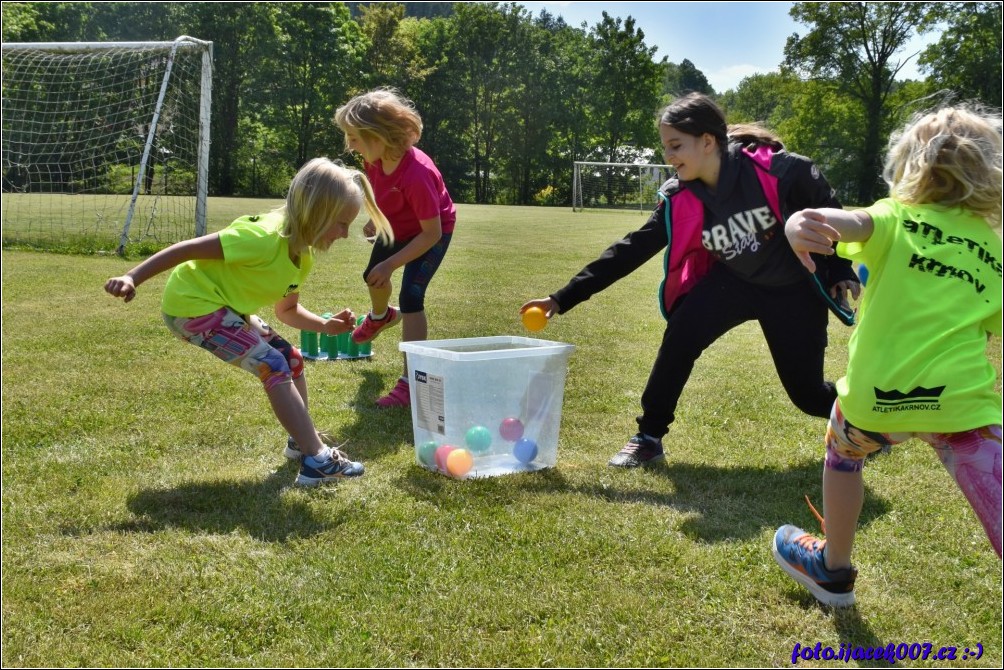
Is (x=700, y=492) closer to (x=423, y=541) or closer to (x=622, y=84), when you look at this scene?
(x=423, y=541)

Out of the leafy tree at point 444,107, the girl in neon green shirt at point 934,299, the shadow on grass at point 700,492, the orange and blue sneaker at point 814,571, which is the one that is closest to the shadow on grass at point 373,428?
the shadow on grass at point 700,492

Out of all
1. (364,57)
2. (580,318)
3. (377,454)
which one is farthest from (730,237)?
(364,57)

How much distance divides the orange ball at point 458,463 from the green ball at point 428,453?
0.37 ft

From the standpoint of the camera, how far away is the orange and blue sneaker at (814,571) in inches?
96.3

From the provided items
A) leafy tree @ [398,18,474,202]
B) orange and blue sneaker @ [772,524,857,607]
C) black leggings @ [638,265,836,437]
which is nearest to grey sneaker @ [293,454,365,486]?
black leggings @ [638,265,836,437]

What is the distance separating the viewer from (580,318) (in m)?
7.46

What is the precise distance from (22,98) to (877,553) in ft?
57.5

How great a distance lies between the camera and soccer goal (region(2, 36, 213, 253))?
1209 centimetres

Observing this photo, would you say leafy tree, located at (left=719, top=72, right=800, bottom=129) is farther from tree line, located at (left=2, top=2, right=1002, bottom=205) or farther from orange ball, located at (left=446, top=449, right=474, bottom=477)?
orange ball, located at (left=446, top=449, right=474, bottom=477)

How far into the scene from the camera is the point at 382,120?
14.1ft

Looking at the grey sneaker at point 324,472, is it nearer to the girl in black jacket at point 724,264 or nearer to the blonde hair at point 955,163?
the girl in black jacket at point 724,264

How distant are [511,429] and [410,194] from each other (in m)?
1.46

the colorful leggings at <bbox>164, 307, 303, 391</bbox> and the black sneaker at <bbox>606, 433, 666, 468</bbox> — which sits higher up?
the colorful leggings at <bbox>164, 307, 303, 391</bbox>

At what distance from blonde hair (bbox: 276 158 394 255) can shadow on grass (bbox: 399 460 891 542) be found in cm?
105
